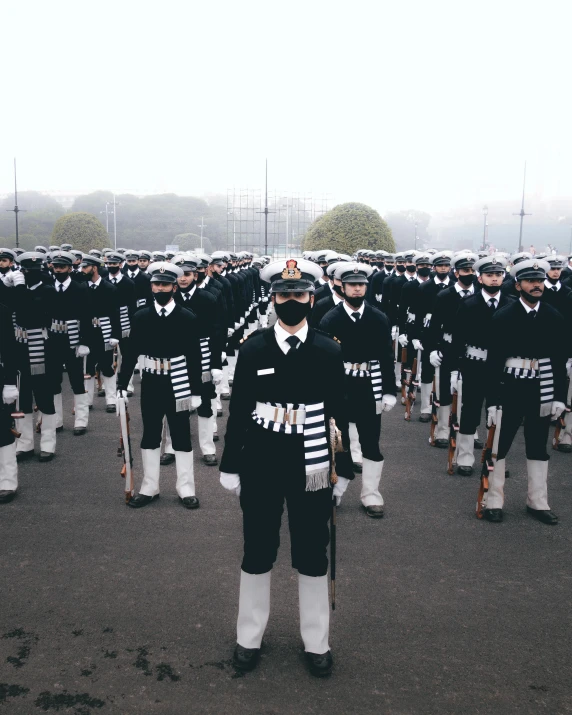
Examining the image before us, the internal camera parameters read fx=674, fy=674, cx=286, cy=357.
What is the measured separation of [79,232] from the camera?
2461 inches

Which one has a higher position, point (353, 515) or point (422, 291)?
point (422, 291)

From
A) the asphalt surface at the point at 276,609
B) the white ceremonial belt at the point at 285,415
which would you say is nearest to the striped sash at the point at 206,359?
the asphalt surface at the point at 276,609

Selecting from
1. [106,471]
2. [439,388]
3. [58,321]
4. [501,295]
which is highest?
[501,295]

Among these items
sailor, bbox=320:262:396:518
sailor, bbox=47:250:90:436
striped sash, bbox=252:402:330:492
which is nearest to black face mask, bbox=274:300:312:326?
striped sash, bbox=252:402:330:492

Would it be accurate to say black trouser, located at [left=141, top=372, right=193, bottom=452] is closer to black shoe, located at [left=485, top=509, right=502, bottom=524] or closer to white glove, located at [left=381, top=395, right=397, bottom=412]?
white glove, located at [left=381, top=395, right=397, bottom=412]

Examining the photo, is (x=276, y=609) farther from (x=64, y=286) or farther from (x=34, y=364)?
(x=64, y=286)

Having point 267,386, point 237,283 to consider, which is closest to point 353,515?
point 267,386

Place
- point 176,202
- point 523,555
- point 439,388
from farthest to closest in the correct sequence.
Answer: point 176,202 < point 439,388 < point 523,555

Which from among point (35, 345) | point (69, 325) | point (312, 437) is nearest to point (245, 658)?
point (312, 437)

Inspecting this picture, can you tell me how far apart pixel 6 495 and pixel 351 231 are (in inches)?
1916

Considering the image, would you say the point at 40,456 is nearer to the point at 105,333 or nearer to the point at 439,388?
the point at 105,333

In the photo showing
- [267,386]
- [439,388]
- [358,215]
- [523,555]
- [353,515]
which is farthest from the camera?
[358,215]

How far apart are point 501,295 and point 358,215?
47448mm

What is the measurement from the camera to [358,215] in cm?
5419
